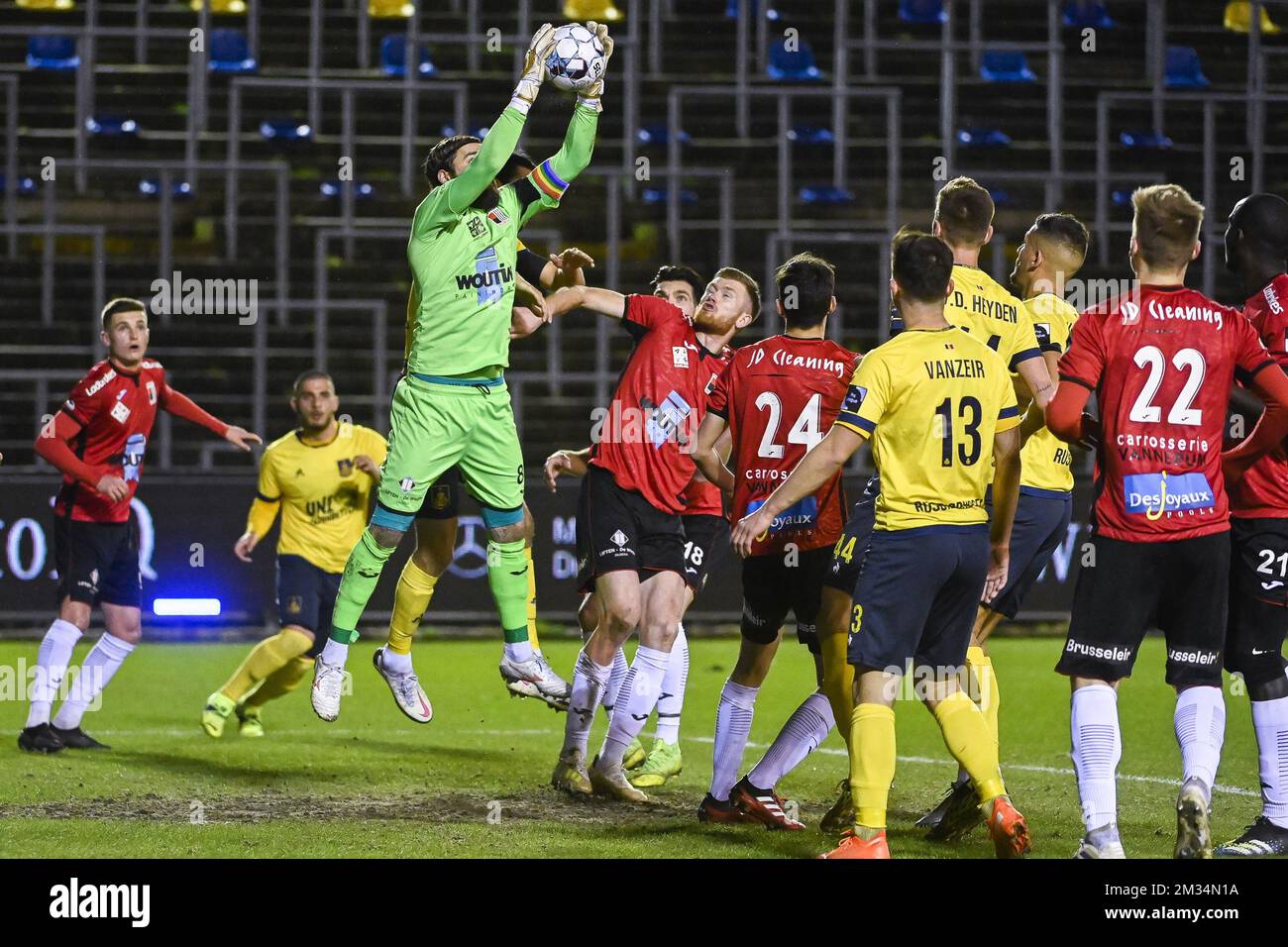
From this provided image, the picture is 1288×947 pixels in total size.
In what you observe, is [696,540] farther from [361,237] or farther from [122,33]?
[122,33]

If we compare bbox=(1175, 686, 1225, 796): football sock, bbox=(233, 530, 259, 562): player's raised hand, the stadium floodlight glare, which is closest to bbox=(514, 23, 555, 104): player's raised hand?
bbox=(1175, 686, 1225, 796): football sock

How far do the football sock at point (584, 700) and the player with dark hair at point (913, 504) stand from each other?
2.12 m

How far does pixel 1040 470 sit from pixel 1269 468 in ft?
3.77

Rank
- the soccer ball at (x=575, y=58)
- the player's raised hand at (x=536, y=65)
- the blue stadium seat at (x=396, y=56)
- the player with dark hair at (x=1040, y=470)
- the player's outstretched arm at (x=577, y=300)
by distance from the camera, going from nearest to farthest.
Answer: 1. the player's raised hand at (x=536, y=65)
2. the soccer ball at (x=575, y=58)
3. the player with dark hair at (x=1040, y=470)
4. the player's outstretched arm at (x=577, y=300)
5. the blue stadium seat at (x=396, y=56)

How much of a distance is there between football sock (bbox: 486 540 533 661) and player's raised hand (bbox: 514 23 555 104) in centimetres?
193

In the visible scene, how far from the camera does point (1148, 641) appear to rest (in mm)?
14227

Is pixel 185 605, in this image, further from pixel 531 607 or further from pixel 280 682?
pixel 531 607

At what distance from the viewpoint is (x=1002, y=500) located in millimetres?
6117

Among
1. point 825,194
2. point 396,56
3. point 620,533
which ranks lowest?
point 620,533

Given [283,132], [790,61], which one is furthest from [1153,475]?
[790,61]

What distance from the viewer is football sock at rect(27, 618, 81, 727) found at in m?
8.99

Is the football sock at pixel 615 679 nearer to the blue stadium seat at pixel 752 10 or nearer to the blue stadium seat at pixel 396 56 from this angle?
the blue stadium seat at pixel 396 56

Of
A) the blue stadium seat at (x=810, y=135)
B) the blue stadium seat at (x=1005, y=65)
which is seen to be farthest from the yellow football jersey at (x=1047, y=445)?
the blue stadium seat at (x=1005, y=65)

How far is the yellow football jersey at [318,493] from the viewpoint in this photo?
997 cm
